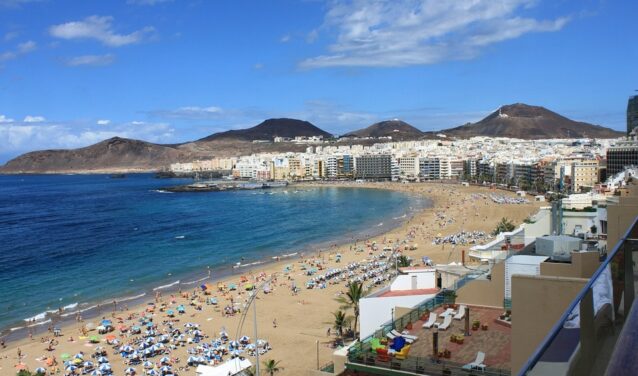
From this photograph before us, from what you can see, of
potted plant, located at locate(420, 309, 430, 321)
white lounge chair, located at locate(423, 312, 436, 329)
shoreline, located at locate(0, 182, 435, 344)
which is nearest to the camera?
white lounge chair, located at locate(423, 312, 436, 329)

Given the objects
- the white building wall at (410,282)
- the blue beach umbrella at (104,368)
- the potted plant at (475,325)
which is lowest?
the blue beach umbrella at (104,368)

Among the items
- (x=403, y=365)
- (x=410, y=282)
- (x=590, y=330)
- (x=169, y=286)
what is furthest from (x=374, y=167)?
(x=590, y=330)

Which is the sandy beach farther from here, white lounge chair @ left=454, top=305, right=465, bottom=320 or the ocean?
white lounge chair @ left=454, top=305, right=465, bottom=320

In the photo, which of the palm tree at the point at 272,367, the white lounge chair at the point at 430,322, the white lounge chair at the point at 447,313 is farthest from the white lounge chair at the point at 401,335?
the palm tree at the point at 272,367

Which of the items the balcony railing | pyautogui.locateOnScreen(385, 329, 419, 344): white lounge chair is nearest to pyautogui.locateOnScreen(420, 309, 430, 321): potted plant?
pyautogui.locateOnScreen(385, 329, 419, 344): white lounge chair

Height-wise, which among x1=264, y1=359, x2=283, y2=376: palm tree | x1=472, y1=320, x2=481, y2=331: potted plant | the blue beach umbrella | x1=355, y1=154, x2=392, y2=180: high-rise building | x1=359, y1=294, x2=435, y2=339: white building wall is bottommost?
the blue beach umbrella

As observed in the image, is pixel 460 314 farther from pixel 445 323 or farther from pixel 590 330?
pixel 590 330

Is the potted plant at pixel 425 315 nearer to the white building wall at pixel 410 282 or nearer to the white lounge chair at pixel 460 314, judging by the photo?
the white lounge chair at pixel 460 314
